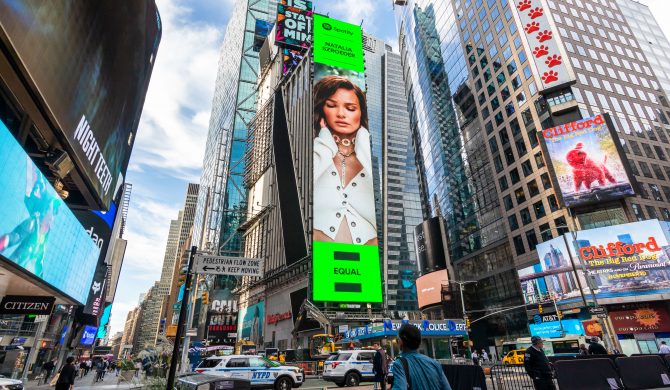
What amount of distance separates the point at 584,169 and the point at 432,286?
35275mm

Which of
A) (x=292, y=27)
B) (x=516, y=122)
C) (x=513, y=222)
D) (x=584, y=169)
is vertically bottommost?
(x=513, y=222)

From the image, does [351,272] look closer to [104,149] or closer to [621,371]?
[104,149]

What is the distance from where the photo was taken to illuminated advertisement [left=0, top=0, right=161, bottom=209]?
14719mm

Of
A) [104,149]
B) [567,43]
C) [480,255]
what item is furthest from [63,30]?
[567,43]

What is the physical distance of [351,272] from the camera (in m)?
60.2

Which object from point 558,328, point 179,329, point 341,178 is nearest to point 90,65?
point 179,329

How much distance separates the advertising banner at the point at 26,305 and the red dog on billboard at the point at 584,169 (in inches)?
2205

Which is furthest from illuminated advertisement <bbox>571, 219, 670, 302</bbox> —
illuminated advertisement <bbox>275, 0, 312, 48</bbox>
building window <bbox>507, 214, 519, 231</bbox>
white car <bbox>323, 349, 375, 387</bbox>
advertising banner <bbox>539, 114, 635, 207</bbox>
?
illuminated advertisement <bbox>275, 0, 312, 48</bbox>

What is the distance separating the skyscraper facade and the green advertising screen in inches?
836

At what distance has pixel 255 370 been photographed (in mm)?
17484

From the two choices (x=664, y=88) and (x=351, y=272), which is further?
(x=664, y=88)

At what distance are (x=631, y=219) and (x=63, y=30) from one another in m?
59.1

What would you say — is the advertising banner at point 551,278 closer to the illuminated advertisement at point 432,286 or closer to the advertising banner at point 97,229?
the illuminated advertisement at point 432,286

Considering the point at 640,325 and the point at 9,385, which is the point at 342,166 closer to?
the point at 640,325
